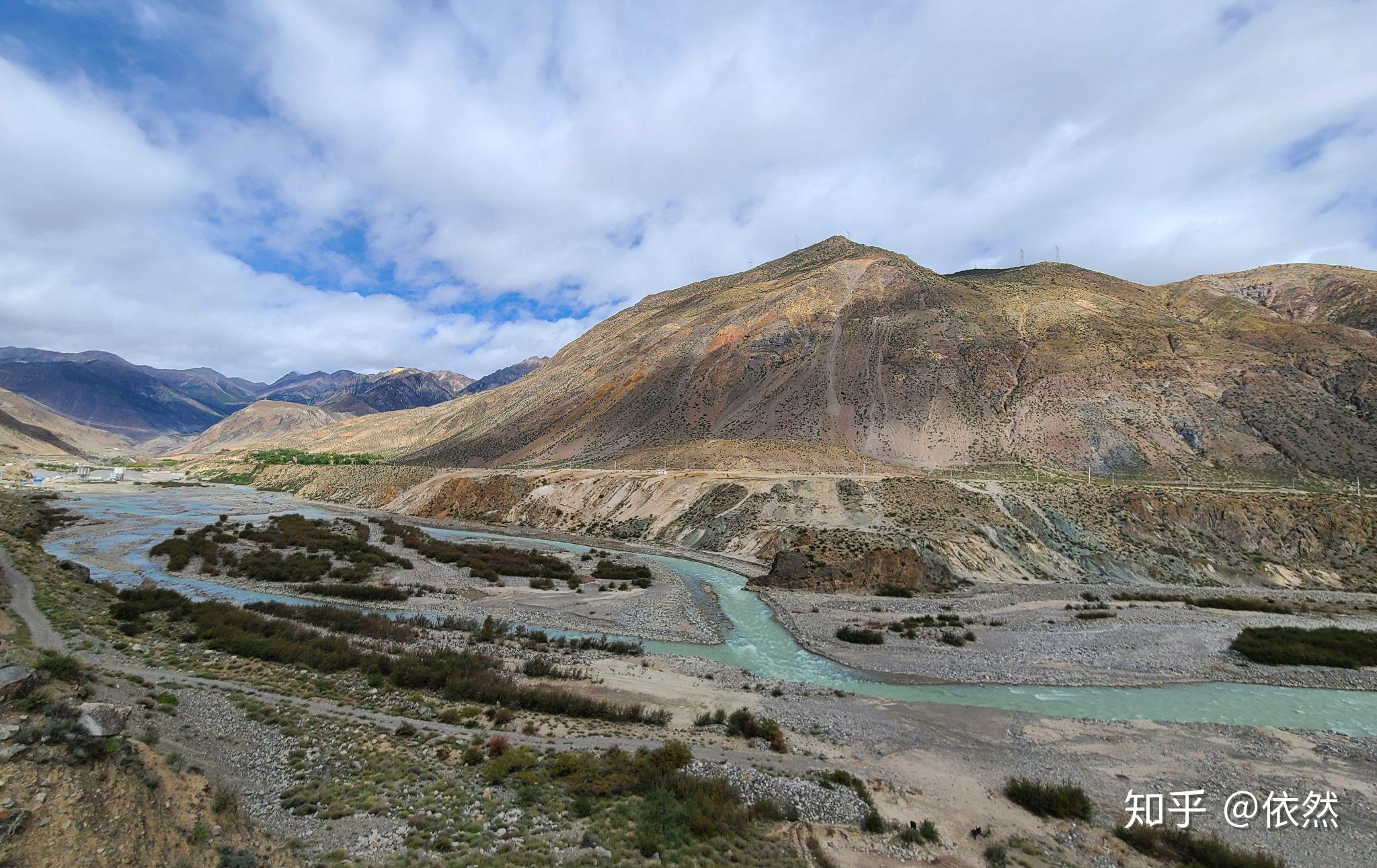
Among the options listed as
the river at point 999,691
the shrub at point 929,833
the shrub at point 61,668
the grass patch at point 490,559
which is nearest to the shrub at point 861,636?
the river at point 999,691

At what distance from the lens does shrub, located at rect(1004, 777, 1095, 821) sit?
35.8 ft

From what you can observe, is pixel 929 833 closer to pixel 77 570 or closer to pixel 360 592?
pixel 360 592

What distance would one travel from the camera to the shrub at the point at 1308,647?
66.8 ft

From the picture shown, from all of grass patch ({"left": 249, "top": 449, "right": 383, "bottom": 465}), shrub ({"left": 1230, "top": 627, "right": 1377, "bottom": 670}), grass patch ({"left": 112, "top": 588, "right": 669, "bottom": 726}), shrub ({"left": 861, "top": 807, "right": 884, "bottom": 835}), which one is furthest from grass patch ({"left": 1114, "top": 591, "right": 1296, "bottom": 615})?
grass patch ({"left": 249, "top": 449, "right": 383, "bottom": 465})

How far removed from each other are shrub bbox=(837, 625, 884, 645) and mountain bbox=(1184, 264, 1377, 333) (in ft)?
332

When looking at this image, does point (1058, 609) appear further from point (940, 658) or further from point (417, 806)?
point (417, 806)

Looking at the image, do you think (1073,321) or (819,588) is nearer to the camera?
(819,588)

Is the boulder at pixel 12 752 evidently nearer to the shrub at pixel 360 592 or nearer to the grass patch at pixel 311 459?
the shrub at pixel 360 592

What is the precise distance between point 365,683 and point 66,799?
918cm

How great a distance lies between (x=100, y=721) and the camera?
7.27m

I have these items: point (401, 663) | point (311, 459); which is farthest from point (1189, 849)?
point (311, 459)

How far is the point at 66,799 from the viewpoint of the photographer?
6129mm

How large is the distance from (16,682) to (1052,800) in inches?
657

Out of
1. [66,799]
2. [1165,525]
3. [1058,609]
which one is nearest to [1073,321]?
[1165,525]
